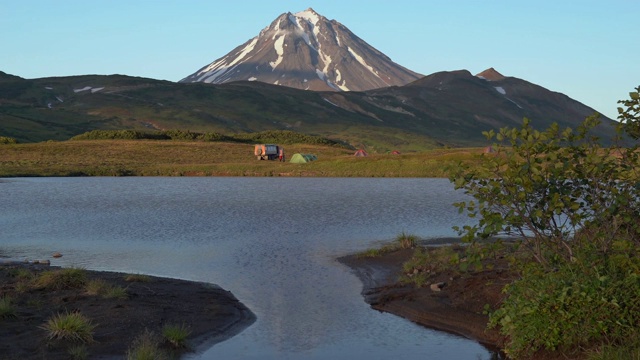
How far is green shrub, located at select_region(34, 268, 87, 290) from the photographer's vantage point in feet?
60.8

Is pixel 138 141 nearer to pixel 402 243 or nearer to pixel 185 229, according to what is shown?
pixel 185 229

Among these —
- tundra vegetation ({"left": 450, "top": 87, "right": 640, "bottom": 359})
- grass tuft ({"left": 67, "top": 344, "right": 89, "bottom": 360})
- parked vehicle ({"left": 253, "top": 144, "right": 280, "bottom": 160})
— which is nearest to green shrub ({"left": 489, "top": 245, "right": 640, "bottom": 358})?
tundra vegetation ({"left": 450, "top": 87, "right": 640, "bottom": 359})

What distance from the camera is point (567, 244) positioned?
1395cm

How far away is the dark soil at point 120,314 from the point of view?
1413cm

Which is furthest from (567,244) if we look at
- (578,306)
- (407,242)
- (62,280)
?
(407,242)

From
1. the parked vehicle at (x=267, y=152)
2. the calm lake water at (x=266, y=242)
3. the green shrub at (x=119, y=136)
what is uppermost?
the green shrub at (x=119, y=136)

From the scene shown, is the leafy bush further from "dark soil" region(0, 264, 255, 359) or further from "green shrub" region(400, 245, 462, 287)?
"dark soil" region(0, 264, 255, 359)

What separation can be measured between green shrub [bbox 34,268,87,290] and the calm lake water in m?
4.03

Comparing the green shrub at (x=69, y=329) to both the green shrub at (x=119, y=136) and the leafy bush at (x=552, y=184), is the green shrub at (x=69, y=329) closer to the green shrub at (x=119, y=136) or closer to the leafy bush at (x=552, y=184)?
the leafy bush at (x=552, y=184)

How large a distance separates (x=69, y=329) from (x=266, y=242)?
652 inches

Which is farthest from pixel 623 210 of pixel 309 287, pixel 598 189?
pixel 309 287

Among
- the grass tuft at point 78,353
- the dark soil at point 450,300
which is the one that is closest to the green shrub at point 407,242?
the dark soil at point 450,300

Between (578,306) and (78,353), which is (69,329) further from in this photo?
(578,306)

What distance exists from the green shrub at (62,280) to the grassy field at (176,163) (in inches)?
2280
